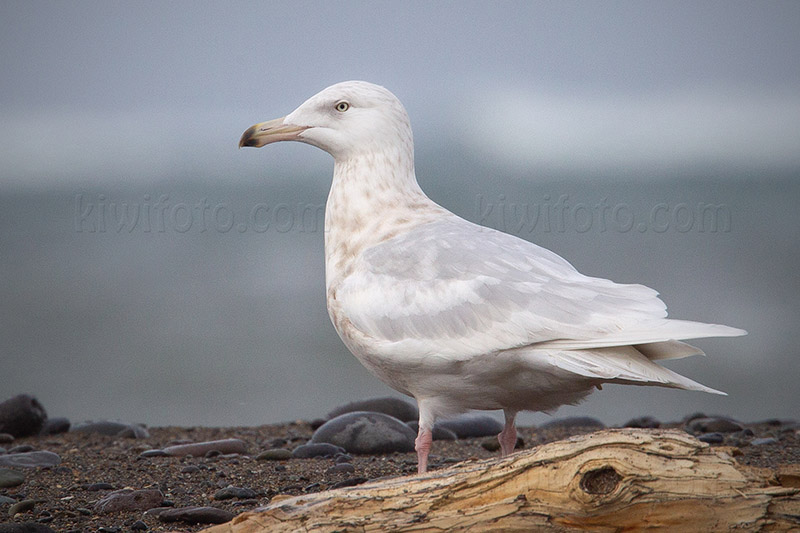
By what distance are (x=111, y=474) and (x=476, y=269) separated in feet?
8.34

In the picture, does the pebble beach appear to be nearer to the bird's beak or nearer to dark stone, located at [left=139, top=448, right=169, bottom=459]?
dark stone, located at [left=139, top=448, right=169, bottom=459]

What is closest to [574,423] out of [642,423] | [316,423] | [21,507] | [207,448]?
[642,423]

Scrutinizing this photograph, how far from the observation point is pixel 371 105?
4.78 m

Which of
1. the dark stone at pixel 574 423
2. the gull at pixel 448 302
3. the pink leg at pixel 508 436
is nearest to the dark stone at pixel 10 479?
→ the gull at pixel 448 302

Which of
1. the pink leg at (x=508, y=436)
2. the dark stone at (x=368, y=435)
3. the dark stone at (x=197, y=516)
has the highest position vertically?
the pink leg at (x=508, y=436)

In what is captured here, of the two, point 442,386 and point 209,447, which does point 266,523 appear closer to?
point 442,386

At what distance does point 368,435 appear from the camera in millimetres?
5598

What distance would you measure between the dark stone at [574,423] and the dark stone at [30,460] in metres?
3.87

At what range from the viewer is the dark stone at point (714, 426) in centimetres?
630

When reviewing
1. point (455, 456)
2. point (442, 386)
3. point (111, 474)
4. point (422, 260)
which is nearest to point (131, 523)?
point (111, 474)

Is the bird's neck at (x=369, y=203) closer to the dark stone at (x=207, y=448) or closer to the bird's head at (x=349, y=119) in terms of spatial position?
the bird's head at (x=349, y=119)

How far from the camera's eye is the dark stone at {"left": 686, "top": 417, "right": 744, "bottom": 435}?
20.7ft

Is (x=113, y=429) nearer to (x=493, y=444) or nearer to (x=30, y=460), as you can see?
(x=30, y=460)

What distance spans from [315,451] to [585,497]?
2900 millimetres
